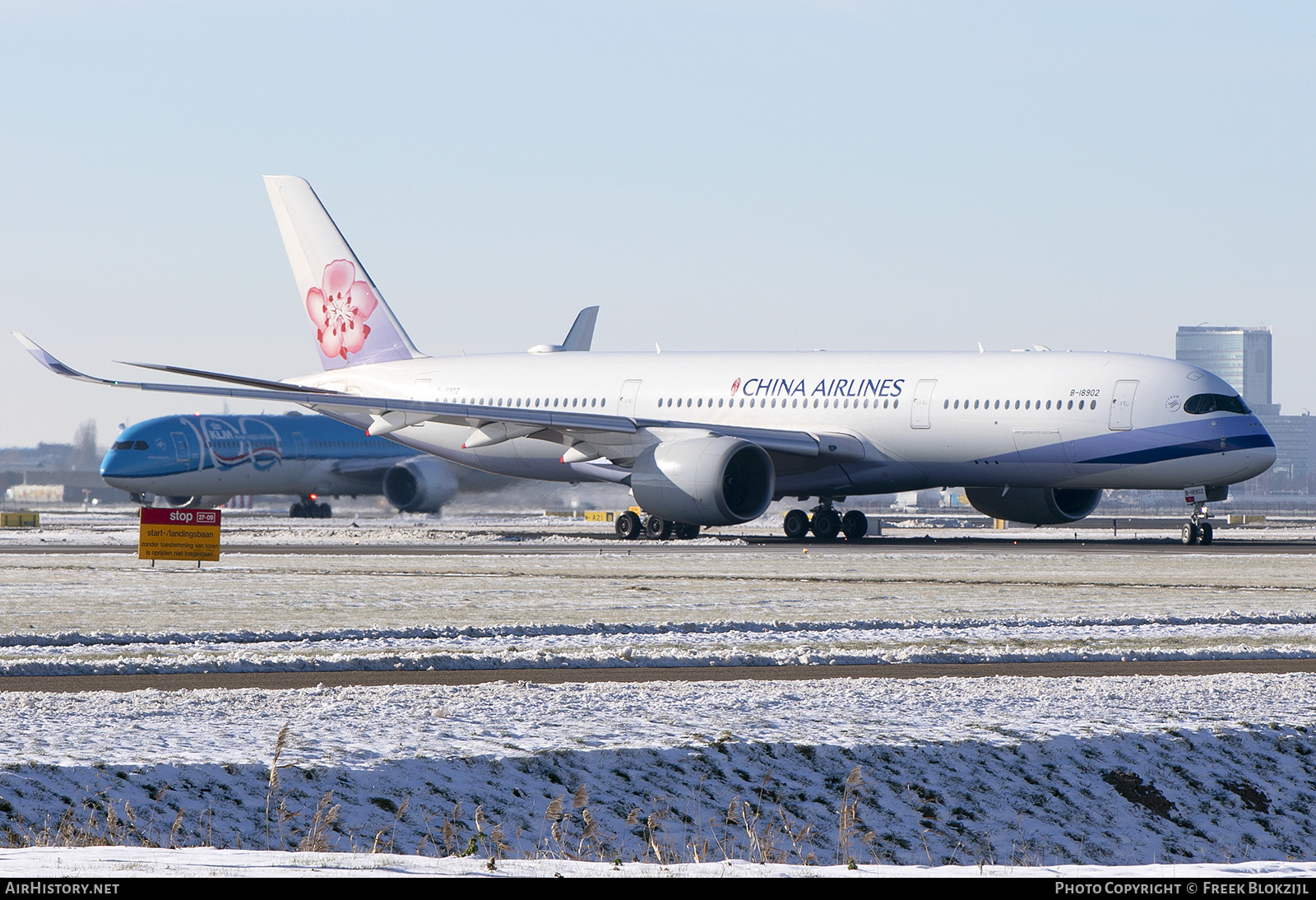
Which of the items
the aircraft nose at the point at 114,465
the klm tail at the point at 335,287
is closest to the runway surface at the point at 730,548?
the klm tail at the point at 335,287

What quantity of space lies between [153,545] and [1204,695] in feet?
71.5

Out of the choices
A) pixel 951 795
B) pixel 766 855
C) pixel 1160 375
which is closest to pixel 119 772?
pixel 766 855

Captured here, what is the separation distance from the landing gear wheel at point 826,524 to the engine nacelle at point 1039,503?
3.57 m

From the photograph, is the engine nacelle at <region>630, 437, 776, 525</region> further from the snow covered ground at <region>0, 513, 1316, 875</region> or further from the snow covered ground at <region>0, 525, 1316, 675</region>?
the snow covered ground at <region>0, 513, 1316, 875</region>

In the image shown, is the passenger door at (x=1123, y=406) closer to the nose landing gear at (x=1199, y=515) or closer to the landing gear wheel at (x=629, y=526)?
the nose landing gear at (x=1199, y=515)

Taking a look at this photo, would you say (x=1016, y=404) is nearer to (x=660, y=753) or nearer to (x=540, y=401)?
(x=540, y=401)

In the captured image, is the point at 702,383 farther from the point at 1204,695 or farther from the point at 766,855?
the point at 766,855

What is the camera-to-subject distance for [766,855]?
29.7ft

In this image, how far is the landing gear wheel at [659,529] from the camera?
4066 centimetres

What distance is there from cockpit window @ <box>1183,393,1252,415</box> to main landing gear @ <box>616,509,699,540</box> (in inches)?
483

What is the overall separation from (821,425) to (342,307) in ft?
55.9

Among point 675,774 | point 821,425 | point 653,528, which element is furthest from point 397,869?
point 653,528

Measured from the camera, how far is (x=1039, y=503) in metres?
41.1

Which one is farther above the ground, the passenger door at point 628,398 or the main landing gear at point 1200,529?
the passenger door at point 628,398
